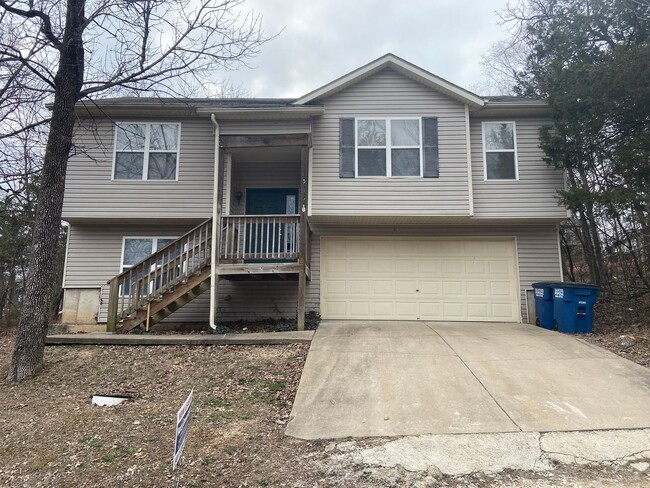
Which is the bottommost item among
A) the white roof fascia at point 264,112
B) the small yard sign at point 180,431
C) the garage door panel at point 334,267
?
the small yard sign at point 180,431

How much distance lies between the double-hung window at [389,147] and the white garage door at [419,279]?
1.85m

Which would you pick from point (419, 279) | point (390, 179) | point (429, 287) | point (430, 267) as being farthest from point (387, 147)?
point (429, 287)

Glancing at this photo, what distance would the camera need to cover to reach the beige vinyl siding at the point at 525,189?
31.3ft

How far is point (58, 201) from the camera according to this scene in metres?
6.36

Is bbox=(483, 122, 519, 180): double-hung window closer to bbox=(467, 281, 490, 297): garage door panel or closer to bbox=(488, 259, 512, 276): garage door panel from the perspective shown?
bbox=(488, 259, 512, 276): garage door panel

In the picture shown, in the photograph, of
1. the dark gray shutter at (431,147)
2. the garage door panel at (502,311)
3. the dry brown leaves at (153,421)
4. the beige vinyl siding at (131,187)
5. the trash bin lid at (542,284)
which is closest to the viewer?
the dry brown leaves at (153,421)

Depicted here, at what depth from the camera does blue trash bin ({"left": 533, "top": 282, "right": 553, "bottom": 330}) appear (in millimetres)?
8969

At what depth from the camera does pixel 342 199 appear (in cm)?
937

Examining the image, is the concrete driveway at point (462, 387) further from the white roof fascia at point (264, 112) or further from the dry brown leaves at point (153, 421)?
the white roof fascia at point (264, 112)

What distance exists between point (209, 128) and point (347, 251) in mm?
4748

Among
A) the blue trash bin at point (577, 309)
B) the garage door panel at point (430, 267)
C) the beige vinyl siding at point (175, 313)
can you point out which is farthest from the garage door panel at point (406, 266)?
the blue trash bin at point (577, 309)

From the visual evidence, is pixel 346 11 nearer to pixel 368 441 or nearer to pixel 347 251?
pixel 347 251

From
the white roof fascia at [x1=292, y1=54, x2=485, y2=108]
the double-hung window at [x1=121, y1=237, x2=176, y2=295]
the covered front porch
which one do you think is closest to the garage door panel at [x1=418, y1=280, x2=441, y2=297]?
the covered front porch

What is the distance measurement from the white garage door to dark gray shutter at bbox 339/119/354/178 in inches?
71.5
